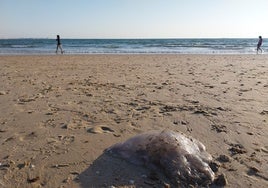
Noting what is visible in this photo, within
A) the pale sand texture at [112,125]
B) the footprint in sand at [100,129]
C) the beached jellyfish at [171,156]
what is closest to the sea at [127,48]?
the pale sand texture at [112,125]

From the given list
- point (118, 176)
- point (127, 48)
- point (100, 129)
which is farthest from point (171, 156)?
point (127, 48)

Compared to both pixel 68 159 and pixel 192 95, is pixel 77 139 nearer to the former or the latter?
pixel 68 159

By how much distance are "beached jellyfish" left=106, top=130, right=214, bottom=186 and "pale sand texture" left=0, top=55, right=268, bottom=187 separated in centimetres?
11

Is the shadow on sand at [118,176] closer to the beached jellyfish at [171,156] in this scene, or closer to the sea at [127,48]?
the beached jellyfish at [171,156]

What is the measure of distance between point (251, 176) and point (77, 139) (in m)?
2.18

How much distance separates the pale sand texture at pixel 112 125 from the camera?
322 cm

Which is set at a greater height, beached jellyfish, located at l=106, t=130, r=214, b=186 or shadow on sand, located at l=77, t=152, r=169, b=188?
beached jellyfish, located at l=106, t=130, r=214, b=186

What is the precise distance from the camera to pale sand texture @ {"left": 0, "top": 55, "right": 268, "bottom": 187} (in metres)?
3.22

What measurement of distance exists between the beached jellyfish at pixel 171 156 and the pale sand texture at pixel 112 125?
0.11 m

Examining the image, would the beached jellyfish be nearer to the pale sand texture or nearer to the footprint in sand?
the pale sand texture

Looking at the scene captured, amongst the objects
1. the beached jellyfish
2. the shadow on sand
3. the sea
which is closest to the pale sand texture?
the shadow on sand

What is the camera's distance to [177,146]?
325cm

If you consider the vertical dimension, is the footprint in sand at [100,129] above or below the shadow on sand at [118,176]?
above

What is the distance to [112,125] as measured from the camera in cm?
468
